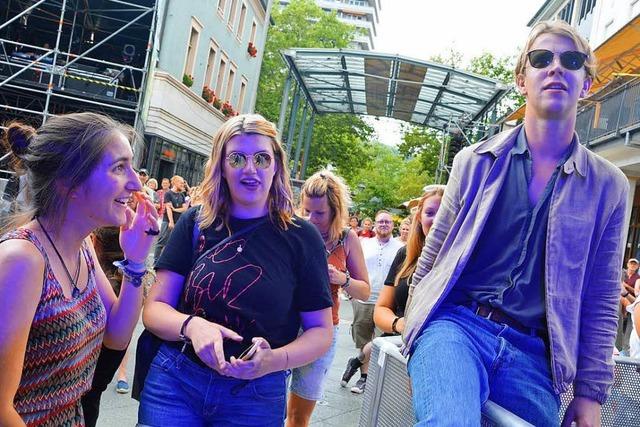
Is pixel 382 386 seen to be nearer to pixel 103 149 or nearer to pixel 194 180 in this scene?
pixel 103 149

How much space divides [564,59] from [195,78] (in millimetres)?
26046

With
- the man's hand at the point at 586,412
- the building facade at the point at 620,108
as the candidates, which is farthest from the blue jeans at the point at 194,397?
the building facade at the point at 620,108

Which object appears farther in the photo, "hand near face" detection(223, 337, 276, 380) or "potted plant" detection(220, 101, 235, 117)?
"potted plant" detection(220, 101, 235, 117)

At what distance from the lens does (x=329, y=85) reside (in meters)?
23.0

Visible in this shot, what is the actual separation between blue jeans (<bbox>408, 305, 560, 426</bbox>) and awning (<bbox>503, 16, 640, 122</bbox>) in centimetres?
1591

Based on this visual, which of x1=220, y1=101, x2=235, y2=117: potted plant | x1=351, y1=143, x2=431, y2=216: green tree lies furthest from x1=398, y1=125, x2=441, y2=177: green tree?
x1=220, y1=101, x2=235, y2=117: potted plant

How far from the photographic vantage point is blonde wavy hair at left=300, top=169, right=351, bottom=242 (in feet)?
15.8

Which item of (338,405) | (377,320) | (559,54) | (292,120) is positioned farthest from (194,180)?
(559,54)

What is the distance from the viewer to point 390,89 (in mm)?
22547

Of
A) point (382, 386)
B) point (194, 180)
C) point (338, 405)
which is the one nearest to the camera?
point (382, 386)

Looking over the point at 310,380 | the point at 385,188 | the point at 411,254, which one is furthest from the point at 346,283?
the point at 385,188

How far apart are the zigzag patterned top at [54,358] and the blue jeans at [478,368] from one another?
1.06 metres

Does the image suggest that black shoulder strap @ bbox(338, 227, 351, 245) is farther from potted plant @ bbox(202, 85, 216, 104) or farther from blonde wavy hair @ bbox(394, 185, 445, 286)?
potted plant @ bbox(202, 85, 216, 104)

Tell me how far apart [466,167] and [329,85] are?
21.0 m
